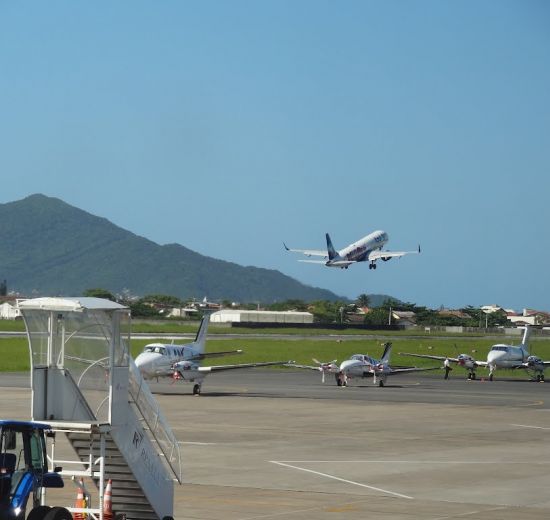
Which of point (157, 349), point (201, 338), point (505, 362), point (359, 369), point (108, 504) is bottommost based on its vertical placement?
point (108, 504)

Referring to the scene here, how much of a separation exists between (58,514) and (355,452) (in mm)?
19337

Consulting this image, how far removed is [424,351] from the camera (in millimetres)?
119812

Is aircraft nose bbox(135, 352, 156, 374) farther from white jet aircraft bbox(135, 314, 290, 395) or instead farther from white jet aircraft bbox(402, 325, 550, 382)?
white jet aircraft bbox(402, 325, 550, 382)

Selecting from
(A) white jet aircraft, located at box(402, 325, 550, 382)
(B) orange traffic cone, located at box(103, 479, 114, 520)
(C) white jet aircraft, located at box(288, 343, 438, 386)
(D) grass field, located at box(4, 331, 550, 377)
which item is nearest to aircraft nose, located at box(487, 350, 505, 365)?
(A) white jet aircraft, located at box(402, 325, 550, 382)

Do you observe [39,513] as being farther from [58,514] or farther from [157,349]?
[157,349]

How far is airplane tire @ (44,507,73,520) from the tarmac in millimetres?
5384

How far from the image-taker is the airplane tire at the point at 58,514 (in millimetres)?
18875

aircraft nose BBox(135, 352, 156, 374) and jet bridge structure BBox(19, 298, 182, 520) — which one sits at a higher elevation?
jet bridge structure BBox(19, 298, 182, 520)

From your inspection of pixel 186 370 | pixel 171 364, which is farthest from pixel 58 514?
pixel 186 370

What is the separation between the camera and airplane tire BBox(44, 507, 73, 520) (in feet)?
61.9

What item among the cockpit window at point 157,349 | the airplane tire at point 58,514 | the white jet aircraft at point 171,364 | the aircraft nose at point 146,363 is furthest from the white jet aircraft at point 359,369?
the airplane tire at point 58,514

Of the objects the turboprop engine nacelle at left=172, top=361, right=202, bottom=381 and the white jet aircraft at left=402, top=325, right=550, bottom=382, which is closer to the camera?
the turboprop engine nacelle at left=172, top=361, right=202, bottom=381

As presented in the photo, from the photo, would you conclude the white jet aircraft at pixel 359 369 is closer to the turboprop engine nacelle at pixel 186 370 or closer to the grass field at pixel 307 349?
the turboprop engine nacelle at pixel 186 370

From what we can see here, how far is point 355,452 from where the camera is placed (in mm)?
37344
